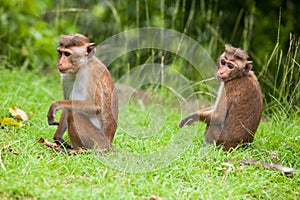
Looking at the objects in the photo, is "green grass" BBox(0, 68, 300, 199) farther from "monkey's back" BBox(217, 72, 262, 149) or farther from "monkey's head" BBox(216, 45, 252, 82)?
"monkey's head" BBox(216, 45, 252, 82)

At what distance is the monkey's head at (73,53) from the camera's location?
599 centimetres

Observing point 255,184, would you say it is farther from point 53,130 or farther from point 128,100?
point 128,100

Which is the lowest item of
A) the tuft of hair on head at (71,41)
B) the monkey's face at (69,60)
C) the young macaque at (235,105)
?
the young macaque at (235,105)

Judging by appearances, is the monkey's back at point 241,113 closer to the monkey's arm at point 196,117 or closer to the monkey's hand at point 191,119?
the monkey's arm at point 196,117

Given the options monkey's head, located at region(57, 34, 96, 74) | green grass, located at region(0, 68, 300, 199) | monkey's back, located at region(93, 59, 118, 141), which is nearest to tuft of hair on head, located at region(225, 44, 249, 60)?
green grass, located at region(0, 68, 300, 199)

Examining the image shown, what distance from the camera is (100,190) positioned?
16.6ft

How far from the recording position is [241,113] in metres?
6.71

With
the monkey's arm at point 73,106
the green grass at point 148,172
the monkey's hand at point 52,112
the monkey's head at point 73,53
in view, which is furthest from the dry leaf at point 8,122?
the monkey's head at point 73,53

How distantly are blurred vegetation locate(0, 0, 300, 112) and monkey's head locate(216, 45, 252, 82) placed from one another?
2442 millimetres

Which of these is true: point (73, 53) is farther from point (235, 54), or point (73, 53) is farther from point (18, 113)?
point (235, 54)

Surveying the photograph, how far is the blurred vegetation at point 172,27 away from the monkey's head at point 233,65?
2.44 metres

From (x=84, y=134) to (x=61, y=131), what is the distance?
18.2 inches

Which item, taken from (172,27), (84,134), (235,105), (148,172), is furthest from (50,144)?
(172,27)

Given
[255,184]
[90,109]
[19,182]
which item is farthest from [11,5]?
[255,184]
